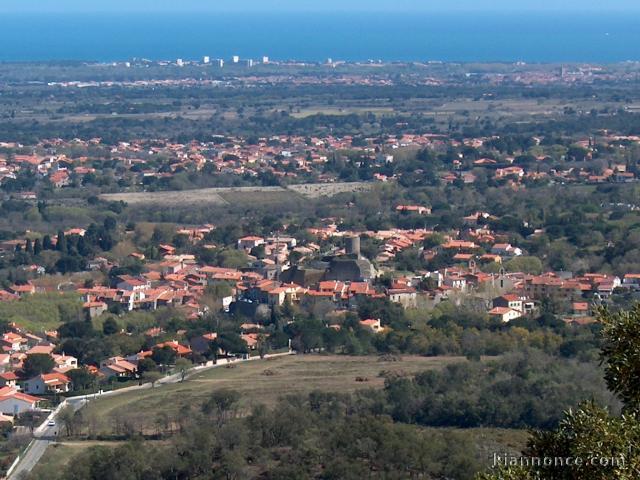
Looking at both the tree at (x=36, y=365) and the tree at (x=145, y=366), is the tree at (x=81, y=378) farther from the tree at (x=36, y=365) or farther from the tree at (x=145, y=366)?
the tree at (x=145, y=366)

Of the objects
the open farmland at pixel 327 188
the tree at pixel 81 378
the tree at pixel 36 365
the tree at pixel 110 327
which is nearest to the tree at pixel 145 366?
the tree at pixel 81 378

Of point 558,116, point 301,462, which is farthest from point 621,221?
point 558,116

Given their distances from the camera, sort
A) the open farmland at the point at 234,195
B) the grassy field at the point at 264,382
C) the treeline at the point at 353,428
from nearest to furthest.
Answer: the treeline at the point at 353,428 → the grassy field at the point at 264,382 → the open farmland at the point at 234,195

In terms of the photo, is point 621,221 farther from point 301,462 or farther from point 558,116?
point 558,116

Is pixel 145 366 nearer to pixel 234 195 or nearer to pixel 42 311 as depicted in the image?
pixel 42 311

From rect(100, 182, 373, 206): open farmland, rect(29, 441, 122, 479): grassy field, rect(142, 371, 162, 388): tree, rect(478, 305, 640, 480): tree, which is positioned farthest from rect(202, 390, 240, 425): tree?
rect(100, 182, 373, 206): open farmland

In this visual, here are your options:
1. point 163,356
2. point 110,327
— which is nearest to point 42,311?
point 110,327
